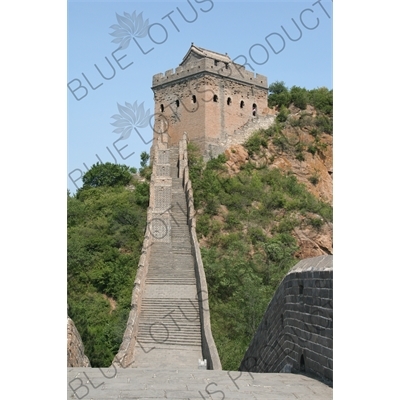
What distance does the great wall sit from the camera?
19.9 ft

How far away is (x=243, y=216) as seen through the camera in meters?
22.9

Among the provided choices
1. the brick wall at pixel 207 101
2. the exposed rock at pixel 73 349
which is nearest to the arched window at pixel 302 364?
the exposed rock at pixel 73 349

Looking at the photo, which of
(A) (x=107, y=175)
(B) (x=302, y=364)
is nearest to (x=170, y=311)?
(B) (x=302, y=364)

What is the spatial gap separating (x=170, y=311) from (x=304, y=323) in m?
9.17

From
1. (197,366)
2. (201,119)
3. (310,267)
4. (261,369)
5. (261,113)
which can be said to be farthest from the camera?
(261,113)

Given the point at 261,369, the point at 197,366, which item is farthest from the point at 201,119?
the point at 261,369

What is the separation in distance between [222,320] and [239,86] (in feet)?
46.4

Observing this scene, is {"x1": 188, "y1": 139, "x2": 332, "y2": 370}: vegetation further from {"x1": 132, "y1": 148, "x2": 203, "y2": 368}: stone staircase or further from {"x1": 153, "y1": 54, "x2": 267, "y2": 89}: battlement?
{"x1": 153, "y1": 54, "x2": 267, "y2": 89}: battlement

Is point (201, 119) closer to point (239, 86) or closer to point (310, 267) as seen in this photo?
point (239, 86)

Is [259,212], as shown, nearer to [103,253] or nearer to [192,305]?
[103,253]

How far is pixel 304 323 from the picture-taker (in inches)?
270

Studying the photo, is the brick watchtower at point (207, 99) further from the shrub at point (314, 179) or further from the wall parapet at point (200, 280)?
the shrub at point (314, 179)

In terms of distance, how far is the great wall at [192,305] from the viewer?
6.05 meters

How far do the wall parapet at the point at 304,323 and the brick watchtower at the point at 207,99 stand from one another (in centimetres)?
1796
